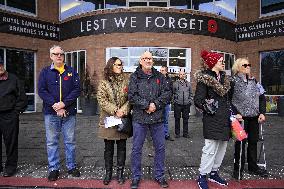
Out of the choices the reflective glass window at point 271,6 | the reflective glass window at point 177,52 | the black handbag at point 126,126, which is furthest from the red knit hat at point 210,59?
the reflective glass window at point 271,6

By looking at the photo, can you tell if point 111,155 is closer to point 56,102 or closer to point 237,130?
point 56,102

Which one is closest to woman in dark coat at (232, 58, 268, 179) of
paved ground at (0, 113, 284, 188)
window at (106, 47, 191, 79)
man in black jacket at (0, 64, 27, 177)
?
paved ground at (0, 113, 284, 188)

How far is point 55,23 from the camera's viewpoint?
1608cm

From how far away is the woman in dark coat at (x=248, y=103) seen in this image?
4859 millimetres

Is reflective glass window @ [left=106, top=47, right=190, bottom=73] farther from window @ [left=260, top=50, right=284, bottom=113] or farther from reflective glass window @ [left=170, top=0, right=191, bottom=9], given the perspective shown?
window @ [left=260, top=50, right=284, bottom=113]

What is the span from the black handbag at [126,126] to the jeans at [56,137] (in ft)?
2.82

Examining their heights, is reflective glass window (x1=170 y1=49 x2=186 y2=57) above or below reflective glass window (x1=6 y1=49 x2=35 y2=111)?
above

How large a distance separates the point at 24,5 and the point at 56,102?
12.2m

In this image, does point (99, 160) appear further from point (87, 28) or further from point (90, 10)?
point (90, 10)

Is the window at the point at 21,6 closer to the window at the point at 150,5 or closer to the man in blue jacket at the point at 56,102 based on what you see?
the window at the point at 150,5

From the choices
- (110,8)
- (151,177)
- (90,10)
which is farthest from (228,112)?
(90,10)

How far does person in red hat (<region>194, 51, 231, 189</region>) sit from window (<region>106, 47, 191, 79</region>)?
9584 mm

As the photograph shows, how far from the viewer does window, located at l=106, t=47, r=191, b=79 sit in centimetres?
1408

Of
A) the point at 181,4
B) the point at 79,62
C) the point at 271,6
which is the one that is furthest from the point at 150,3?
the point at 271,6
